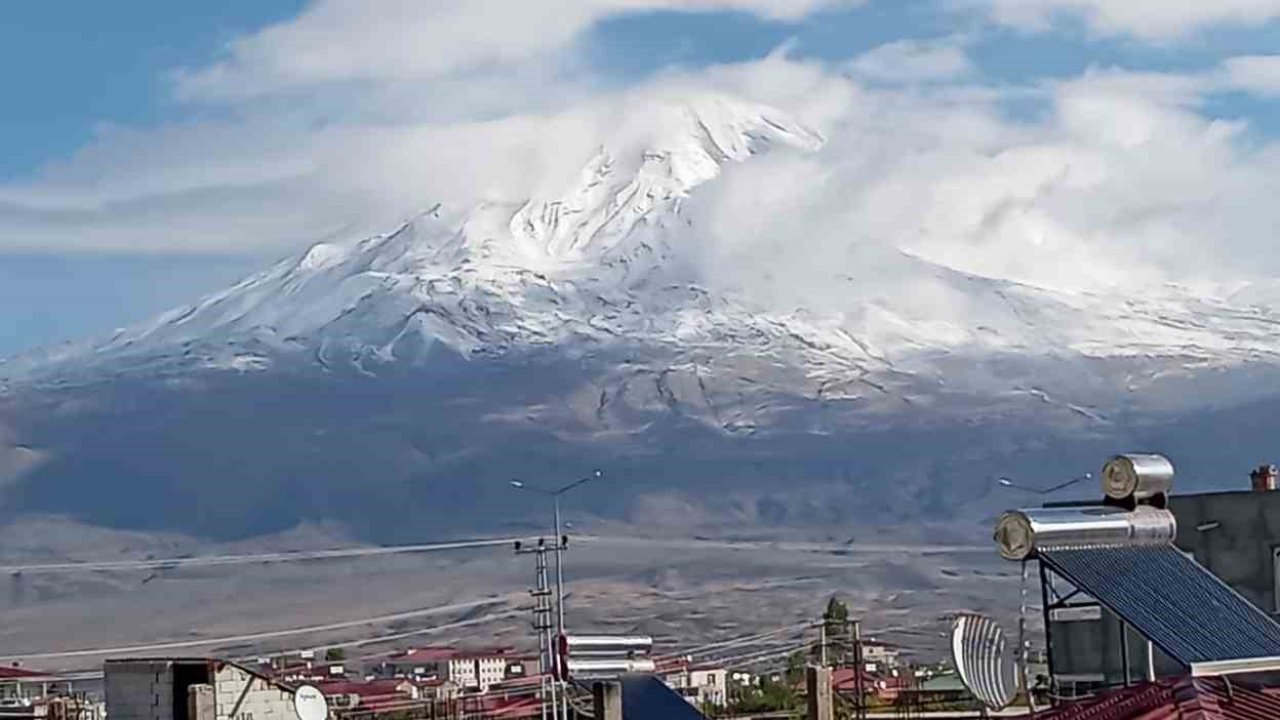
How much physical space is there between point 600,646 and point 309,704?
113 inches

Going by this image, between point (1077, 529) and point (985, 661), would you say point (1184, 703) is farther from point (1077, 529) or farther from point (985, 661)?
point (985, 661)

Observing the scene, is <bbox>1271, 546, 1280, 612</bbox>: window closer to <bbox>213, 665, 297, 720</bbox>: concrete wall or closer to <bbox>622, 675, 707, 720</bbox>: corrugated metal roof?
<bbox>213, 665, 297, 720</bbox>: concrete wall

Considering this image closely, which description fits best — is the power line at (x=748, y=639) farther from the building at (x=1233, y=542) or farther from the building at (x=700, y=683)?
the building at (x=1233, y=542)

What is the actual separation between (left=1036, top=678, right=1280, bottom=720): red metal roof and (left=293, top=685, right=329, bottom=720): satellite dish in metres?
8.88

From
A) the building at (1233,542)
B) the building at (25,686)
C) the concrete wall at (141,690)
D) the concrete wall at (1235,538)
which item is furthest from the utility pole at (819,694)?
the building at (25,686)

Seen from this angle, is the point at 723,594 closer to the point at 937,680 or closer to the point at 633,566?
the point at 633,566

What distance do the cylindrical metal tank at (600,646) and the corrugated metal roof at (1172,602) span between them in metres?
5.48

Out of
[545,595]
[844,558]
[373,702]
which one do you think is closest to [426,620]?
[844,558]

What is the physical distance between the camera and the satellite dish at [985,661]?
1561cm

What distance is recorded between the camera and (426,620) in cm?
16450

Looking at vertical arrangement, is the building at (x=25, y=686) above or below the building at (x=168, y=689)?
above

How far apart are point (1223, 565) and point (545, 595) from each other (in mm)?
10300

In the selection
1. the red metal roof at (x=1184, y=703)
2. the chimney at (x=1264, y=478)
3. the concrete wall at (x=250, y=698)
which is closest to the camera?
the red metal roof at (x=1184, y=703)

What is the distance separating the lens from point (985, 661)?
1568 centimetres
